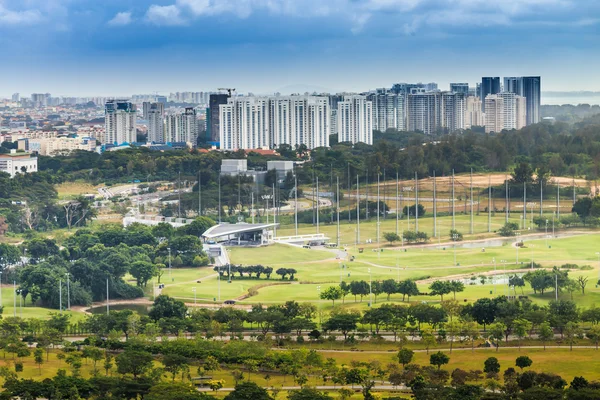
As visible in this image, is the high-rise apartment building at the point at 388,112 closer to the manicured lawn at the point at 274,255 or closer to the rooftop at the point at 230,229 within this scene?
the rooftop at the point at 230,229

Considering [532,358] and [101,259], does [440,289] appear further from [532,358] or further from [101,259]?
[101,259]

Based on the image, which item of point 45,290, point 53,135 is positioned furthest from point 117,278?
point 53,135

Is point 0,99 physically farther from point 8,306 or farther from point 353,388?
point 353,388

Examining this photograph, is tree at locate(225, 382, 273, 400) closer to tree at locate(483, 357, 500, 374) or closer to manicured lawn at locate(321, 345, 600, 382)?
manicured lawn at locate(321, 345, 600, 382)

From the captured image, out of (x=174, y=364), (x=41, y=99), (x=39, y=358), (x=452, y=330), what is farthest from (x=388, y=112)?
(x=41, y=99)

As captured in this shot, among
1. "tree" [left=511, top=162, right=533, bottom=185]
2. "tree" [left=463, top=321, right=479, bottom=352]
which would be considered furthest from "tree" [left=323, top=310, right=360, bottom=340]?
"tree" [left=511, top=162, right=533, bottom=185]

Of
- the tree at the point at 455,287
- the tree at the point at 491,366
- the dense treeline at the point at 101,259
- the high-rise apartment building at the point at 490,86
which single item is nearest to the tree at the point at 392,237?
the dense treeline at the point at 101,259
